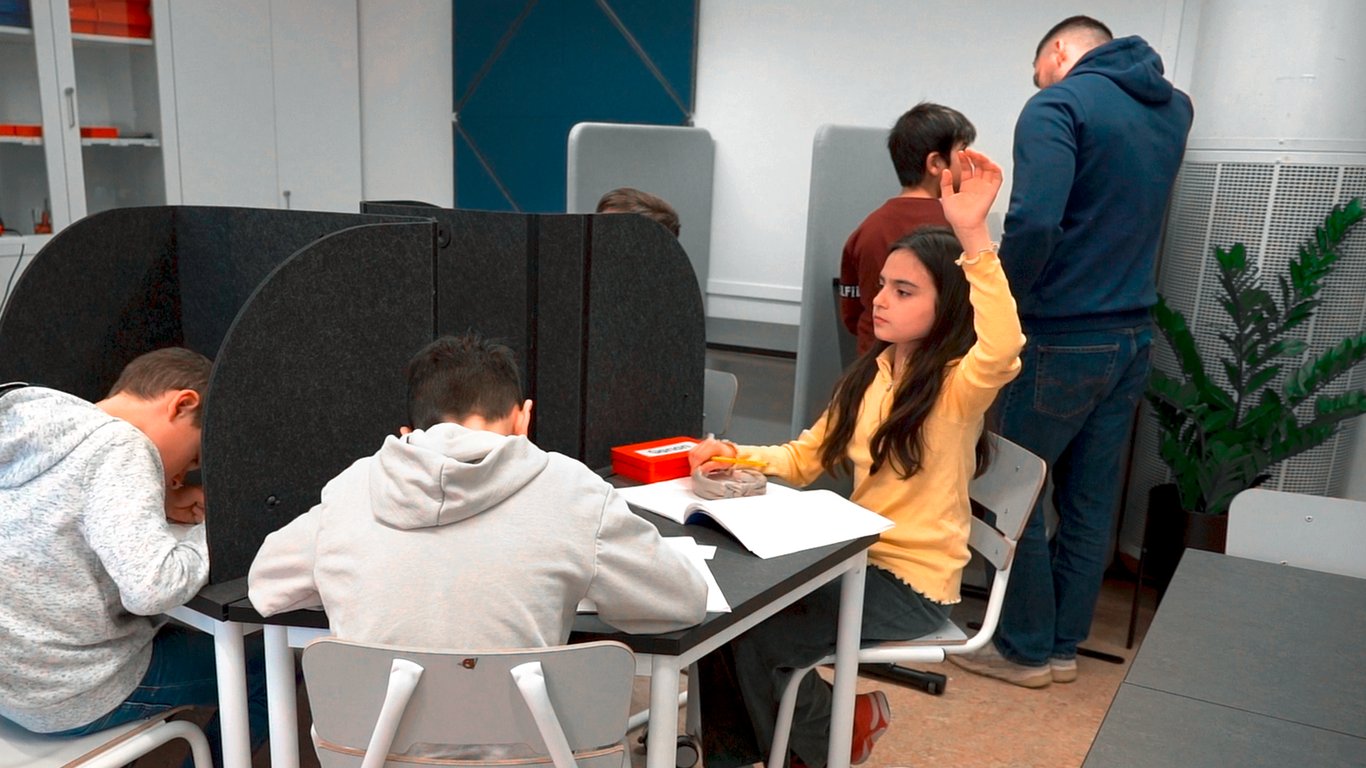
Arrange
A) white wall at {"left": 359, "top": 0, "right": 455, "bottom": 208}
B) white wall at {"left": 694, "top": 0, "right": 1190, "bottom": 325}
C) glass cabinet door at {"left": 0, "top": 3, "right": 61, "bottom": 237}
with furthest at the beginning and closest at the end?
white wall at {"left": 359, "top": 0, "right": 455, "bottom": 208} < glass cabinet door at {"left": 0, "top": 3, "right": 61, "bottom": 237} < white wall at {"left": 694, "top": 0, "right": 1190, "bottom": 325}

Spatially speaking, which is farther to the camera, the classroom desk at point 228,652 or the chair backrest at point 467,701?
the classroom desk at point 228,652

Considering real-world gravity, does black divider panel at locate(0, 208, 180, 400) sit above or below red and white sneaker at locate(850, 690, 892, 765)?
above

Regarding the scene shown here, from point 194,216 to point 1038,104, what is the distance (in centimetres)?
180

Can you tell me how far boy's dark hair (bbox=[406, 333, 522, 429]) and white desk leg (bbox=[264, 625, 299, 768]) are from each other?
0.33 metres

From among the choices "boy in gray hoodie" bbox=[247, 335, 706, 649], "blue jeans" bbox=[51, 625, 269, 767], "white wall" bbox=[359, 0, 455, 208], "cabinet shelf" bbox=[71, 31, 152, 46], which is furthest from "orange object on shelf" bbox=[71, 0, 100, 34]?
"boy in gray hoodie" bbox=[247, 335, 706, 649]

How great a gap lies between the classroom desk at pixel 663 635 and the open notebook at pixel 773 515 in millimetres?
20

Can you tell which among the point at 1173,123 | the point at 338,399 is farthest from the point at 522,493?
the point at 1173,123

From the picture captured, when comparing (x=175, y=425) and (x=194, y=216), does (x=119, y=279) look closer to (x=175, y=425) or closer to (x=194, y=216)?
(x=194, y=216)

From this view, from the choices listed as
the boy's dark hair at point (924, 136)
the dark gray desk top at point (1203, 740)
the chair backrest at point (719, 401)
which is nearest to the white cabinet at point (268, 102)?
the chair backrest at point (719, 401)

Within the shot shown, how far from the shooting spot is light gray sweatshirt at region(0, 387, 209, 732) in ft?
4.40

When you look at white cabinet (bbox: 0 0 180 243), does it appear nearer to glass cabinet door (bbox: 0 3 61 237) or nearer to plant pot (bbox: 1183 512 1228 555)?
glass cabinet door (bbox: 0 3 61 237)

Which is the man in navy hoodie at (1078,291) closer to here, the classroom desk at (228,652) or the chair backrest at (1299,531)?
the chair backrest at (1299,531)

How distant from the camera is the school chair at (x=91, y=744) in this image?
1388 millimetres

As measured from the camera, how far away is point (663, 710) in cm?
133
